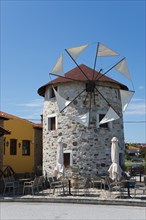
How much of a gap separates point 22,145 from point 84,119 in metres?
A: 8.01

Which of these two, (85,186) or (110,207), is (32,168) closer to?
(85,186)

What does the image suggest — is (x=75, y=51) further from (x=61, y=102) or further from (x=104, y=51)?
(x=61, y=102)

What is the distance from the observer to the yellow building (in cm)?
2289

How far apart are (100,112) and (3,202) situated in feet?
30.5

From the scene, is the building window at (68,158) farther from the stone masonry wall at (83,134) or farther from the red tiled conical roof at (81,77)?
the red tiled conical roof at (81,77)

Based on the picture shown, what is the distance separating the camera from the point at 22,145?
80.0ft

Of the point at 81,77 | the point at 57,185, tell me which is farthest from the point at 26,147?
the point at 57,185

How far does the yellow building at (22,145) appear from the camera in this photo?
22891 millimetres

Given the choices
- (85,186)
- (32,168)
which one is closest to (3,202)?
(85,186)

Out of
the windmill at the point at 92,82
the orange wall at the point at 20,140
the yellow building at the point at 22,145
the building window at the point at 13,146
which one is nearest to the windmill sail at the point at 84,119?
the windmill at the point at 92,82

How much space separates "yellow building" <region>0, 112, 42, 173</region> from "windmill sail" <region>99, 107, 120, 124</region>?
7.75 meters

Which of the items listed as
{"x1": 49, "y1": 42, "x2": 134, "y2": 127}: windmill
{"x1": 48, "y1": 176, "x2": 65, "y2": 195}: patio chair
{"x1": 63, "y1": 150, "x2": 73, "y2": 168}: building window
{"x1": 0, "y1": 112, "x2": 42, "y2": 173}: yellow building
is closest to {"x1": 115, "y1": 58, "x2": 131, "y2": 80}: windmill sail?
{"x1": 49, "y1": 42, "x2": 134, "y2": 127}: windmill

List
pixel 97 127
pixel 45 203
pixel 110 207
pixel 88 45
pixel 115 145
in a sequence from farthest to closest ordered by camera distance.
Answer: pixel 97 127
pixel 88 45
pixel 115 145
pixel 45 203
pixel 110 207

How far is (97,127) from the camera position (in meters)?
18.9
